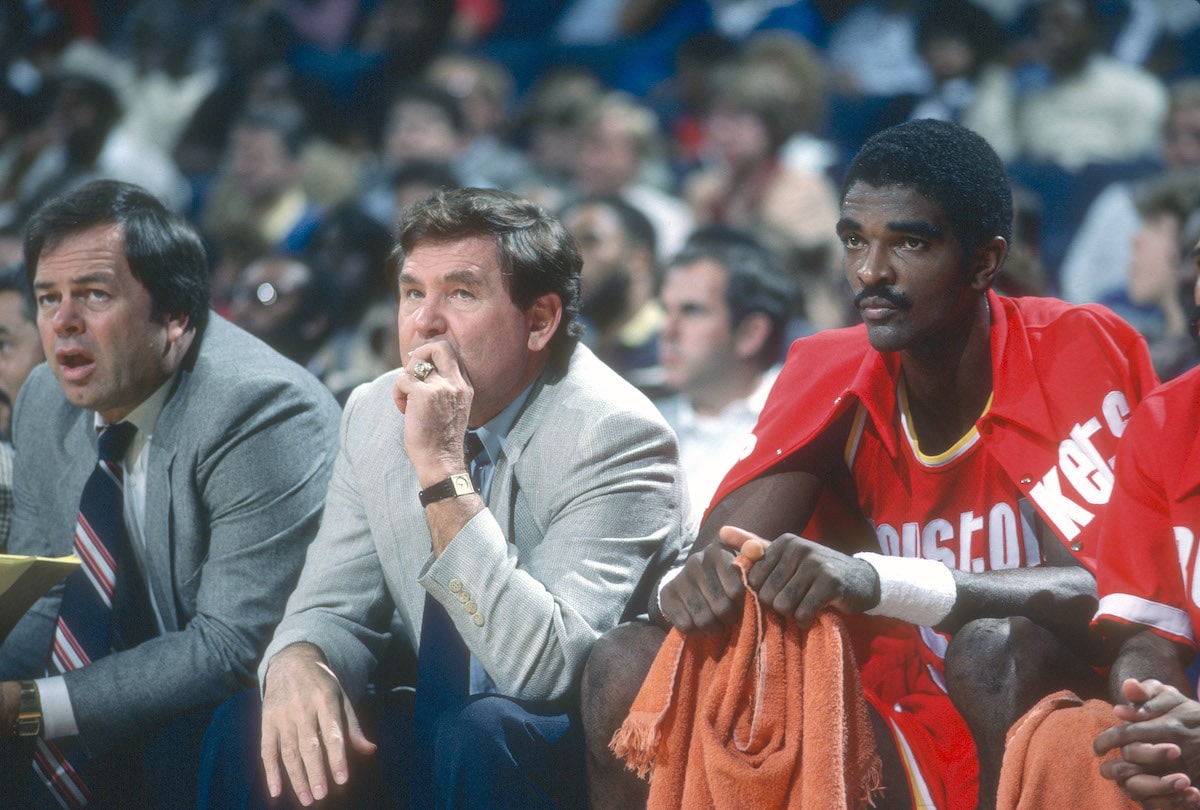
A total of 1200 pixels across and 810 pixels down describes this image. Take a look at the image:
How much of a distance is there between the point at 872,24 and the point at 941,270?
5736 millimetres

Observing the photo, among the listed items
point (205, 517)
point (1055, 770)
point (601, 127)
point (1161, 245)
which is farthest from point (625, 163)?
point (1055, 770)

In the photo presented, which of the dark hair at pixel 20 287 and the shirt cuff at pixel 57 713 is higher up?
the dark hair at pixel 20 287

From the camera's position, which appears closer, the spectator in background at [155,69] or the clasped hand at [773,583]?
the clasped hand at [773,583]

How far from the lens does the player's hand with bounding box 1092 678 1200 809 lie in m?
2.14

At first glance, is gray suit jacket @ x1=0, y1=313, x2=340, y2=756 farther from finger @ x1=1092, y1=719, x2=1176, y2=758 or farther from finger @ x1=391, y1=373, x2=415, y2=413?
finger @ x1=1092, y1=719, x2=1176, y2=758

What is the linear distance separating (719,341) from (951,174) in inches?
80.7

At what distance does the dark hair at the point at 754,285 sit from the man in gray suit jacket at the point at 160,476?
1.70m

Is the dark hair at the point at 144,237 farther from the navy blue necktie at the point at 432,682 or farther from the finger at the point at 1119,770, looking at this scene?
the finger at the point at 1119,770

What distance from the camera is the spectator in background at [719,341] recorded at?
4707 millimetres

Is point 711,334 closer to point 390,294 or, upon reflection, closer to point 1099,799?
point 390,294

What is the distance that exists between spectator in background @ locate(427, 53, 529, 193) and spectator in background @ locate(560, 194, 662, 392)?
1892 mm

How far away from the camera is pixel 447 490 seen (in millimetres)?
2740

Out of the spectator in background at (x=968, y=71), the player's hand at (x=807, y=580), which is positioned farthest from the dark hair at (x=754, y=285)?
the spectator in background at (x=968, y=71)

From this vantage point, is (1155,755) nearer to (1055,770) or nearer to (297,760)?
(1055,770)
